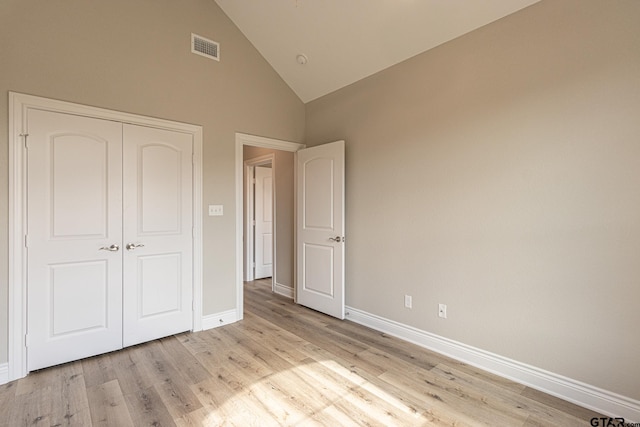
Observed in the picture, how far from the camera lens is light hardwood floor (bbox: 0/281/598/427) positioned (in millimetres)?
1914

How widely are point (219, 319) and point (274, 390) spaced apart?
4.67 feet

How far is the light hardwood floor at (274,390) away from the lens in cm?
191

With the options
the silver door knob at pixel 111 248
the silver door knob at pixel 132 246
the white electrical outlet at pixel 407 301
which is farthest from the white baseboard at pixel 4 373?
the white electrical outlet at pixel 407 301

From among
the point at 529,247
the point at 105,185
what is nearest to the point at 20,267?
the point at 105,185

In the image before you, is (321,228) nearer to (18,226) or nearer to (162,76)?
(162,76)

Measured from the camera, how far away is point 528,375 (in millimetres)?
2264

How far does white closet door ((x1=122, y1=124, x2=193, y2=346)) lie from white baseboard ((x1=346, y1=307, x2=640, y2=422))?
7.20ft

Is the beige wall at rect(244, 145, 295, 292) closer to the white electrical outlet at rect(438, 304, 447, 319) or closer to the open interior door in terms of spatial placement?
the open interior door

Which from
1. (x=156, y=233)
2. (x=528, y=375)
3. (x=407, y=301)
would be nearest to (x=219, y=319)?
(x=156, y=233)

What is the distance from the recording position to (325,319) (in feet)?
11.9

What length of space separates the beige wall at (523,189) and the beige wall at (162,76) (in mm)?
1478

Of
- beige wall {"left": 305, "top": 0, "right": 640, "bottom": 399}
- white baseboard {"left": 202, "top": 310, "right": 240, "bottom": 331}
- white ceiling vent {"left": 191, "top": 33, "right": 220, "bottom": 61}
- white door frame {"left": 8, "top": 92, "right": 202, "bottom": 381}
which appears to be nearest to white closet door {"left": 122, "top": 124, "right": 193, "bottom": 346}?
white baseboard {"left": 202, "top": 310, "right": 240, "bottom": 331}

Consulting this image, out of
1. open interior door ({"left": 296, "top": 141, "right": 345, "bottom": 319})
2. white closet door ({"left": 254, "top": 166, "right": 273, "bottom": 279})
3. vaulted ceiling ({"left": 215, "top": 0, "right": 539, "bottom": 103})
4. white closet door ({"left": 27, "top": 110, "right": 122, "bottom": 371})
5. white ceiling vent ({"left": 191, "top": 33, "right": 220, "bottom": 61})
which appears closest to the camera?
white closet door ({"left": 27, "top": 110, "right": 122, "bottom": 371})

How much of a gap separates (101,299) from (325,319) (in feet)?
7.42
